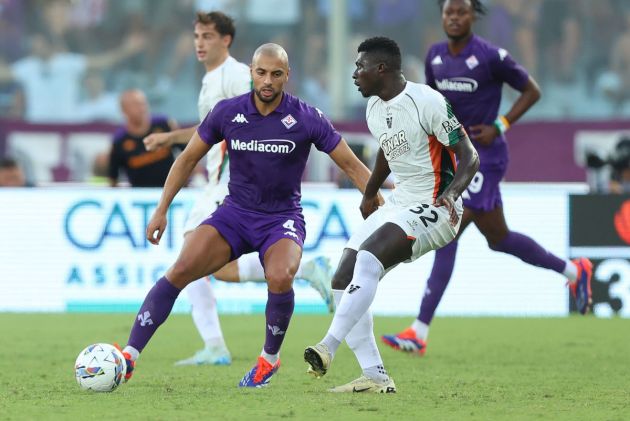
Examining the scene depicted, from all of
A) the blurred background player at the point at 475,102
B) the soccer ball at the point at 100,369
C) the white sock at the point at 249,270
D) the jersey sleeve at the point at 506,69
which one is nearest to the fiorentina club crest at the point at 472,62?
the blurred background player at the point at 475,102

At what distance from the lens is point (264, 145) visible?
25.0 ft

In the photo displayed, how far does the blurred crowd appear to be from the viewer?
18.0m

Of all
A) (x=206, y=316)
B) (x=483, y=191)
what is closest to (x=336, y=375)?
(x=206, y=316)

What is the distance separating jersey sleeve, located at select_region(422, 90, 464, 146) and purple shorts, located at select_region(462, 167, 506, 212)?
2.42 meters

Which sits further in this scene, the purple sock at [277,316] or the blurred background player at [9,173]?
the blurred background player at [9,173]

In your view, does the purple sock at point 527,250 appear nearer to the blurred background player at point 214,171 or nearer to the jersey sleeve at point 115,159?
the blurred background player at point 214,171

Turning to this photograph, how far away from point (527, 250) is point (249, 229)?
320 centimetres

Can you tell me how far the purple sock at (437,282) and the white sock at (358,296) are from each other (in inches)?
109

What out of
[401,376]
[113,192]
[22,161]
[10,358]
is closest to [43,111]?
[22,161]

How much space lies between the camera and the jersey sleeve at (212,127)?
25.0ft

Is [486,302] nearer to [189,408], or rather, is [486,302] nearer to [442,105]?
[442,105]

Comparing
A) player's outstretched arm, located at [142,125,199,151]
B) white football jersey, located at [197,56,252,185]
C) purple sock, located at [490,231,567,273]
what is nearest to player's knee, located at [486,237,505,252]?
purple sock, located at [490,231,567,273]

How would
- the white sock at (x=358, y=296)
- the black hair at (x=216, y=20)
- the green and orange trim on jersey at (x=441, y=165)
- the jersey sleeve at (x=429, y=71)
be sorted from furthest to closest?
1. the jersey sleeve at (x=429, y=71)
2. the black hair at (x=216, y=20)
3. the green and orange trim on jersey at (x=441, y=165)
4. the white sock at (x=358, y=296)

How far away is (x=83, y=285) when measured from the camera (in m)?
13.6
